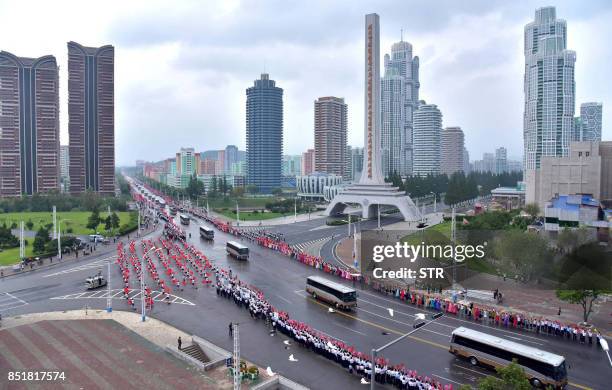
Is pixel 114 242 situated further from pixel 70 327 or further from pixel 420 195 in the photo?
pixel 420 195

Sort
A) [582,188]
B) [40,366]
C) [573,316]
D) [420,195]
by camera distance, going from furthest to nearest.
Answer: [420,195], [582,188], [573,316], [40,366]

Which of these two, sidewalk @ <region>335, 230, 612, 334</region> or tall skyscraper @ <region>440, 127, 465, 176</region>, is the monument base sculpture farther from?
tall skyscraper @ <region>440, 127, 465, 176</region>

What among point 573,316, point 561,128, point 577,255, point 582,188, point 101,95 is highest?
point 101,95

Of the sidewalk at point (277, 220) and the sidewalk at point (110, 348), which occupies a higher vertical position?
the sidewalk at point (277, 220)

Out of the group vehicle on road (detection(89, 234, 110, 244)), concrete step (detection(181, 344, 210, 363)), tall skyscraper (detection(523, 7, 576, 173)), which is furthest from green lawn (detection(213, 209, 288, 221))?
tall skyscraper (detection(523, 7, 576, 173))

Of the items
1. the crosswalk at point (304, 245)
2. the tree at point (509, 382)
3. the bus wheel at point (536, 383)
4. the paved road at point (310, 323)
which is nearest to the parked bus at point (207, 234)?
the crosswalk at point (304, 245)

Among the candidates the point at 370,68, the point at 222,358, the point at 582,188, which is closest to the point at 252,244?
the point at 222,358

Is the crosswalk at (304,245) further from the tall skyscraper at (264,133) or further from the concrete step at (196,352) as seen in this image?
the tall skyscraper at (264,133)
